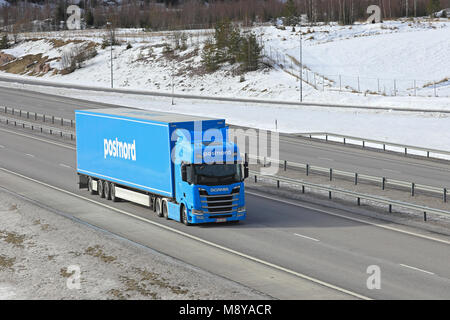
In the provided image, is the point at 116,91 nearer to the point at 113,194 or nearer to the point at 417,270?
the point at 113,194

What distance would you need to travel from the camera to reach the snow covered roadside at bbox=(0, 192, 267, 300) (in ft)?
57.9

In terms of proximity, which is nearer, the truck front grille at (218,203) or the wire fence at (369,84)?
the truck front grille at (218,203)

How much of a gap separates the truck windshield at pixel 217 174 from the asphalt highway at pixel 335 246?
1745mm

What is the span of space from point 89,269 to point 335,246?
7.87 m

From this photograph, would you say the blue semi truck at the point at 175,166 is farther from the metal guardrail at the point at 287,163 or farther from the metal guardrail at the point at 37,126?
the metal guardrail at the point at 37,126

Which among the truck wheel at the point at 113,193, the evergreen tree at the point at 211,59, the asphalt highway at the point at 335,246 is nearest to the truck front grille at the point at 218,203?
the asphalt highway at the point at 335,246

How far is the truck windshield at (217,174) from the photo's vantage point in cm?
2533

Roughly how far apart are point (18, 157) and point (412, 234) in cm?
2851

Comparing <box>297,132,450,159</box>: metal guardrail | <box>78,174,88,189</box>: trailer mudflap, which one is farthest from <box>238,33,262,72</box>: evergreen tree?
<box>78,174,88,189</box>: trailer mudflap

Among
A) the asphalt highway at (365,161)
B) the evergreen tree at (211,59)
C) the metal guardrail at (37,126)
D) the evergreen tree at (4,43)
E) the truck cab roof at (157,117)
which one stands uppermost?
the evergreen tree at (4,43)

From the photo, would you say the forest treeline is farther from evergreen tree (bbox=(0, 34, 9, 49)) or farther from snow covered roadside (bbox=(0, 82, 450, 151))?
snow covered roadside (bbox=(0, 82, 450, 151))

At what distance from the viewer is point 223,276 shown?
1950 centimetres

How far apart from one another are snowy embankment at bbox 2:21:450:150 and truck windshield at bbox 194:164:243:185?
96.1 feet
